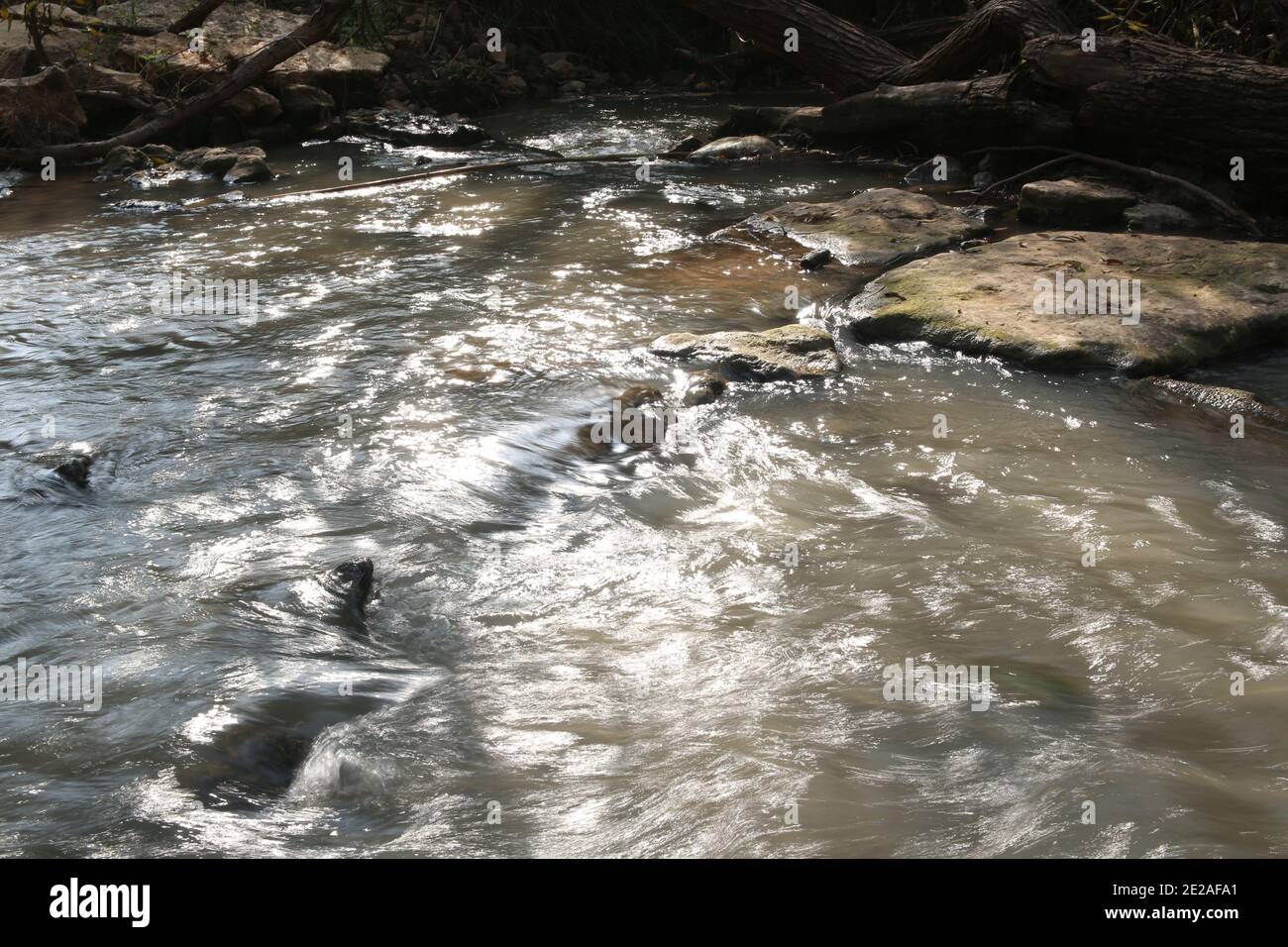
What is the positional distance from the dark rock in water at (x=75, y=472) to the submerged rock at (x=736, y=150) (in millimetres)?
7532

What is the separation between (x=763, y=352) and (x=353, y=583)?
2.72 metres

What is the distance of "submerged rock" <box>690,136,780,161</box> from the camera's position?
10.6 m

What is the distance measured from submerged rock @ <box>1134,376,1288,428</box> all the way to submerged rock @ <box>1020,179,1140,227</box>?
3.17m

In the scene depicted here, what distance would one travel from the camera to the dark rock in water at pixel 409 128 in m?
11.7

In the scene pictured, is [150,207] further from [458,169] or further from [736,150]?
[736,150]

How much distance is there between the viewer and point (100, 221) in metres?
8.60

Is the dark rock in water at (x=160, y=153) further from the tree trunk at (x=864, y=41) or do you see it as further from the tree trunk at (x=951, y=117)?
the tree trunk at (x=951, y=117)

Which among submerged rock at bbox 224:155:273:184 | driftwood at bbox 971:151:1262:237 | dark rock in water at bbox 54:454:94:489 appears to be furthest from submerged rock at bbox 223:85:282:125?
dark rock in water at bbox 54:454:94:489

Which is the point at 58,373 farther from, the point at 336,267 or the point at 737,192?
the point at 737,192

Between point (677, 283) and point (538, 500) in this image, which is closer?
point (538, 500)

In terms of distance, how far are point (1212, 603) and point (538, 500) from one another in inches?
93.0

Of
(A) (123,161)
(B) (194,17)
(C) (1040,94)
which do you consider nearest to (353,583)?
(C) (1040,94)

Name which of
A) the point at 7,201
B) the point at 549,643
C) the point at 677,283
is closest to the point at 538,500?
the point at 549,643

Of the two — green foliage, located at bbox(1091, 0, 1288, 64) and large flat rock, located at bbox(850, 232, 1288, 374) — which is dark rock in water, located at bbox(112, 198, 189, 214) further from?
green foliage, located at bbox(1091, 0, 1288, 64)
